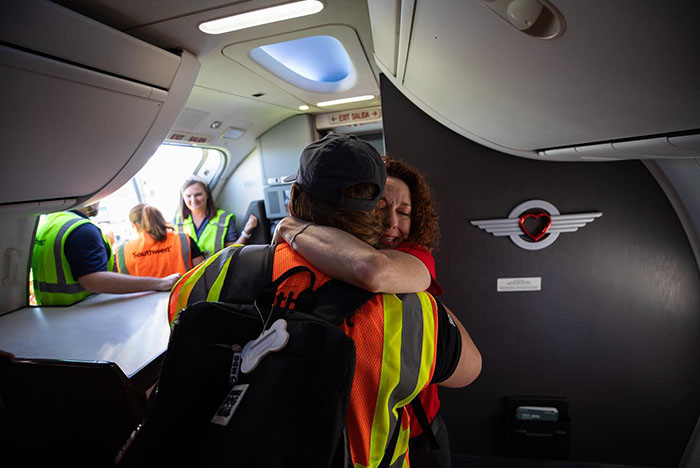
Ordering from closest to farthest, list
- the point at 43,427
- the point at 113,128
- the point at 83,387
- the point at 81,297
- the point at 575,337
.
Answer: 1. the point at 83,387
2. the point at 43,427
3. the point at 113,128
4. the point at 575,337
5. the point at 81,297

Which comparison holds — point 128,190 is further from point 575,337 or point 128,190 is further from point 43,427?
point 575,337

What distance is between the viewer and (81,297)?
8.16ft

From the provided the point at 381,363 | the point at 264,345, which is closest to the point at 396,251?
the point at 381,363

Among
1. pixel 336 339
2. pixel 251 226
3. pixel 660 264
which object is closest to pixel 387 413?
pixel 336 339

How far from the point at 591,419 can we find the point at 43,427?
281 cm

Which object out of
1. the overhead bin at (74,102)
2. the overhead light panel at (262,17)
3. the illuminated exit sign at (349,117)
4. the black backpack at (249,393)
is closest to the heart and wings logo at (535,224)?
the black backpack at (249,393)

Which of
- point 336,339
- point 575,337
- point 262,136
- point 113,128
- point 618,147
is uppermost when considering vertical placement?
point 262,136

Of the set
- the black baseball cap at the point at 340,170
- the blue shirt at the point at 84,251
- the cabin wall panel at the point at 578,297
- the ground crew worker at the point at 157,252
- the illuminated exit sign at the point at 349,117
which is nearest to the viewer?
the black baseball cap at the point at 340,170

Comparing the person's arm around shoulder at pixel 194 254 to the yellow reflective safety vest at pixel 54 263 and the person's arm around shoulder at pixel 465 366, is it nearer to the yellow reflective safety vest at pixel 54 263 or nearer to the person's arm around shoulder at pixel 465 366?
the yellow reflective safety vest at pixel 54 263

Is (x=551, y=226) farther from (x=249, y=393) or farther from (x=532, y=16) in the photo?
(x=249, y=393)

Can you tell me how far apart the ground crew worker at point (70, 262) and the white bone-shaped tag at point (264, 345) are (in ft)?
7.02

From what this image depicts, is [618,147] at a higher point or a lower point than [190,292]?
higher

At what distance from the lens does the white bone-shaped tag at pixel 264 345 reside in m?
0.71

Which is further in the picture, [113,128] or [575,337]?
[575,337]
